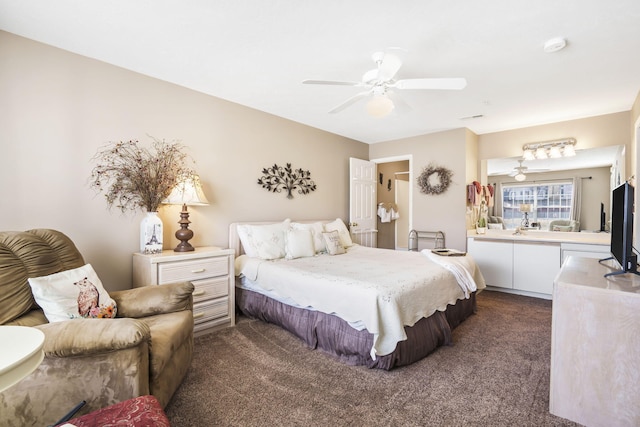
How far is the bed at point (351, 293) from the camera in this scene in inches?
86.5

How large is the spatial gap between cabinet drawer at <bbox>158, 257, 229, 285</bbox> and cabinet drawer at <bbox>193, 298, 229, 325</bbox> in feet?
0.85

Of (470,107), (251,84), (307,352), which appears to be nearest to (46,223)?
(251,84)

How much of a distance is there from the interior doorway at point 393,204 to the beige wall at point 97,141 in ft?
10.0

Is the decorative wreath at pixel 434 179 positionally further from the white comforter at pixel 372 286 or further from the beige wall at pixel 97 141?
the beige wall at pixel 97 141

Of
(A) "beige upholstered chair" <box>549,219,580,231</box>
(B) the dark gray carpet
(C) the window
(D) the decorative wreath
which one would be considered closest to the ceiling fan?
(B) the dark gray carpet

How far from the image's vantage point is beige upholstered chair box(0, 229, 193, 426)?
51.6 inches

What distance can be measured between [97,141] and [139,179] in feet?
1.47

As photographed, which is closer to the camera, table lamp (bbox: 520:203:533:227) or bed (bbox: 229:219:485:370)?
bed (bbox: 229:219:485:370)

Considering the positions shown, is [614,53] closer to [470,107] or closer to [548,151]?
[470,107]

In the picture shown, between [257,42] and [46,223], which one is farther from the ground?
[257,42]

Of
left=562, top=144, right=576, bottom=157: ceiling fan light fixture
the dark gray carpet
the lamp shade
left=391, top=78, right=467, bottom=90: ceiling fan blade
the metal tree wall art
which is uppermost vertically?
left=391, top=78, right=467, bottom=90: ceiling fan blade

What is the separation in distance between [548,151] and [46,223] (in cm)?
584

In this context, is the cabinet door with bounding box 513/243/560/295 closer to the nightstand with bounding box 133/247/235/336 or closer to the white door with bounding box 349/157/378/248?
the white door with bounding box 349/157/378/248

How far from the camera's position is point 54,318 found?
5.47ft
